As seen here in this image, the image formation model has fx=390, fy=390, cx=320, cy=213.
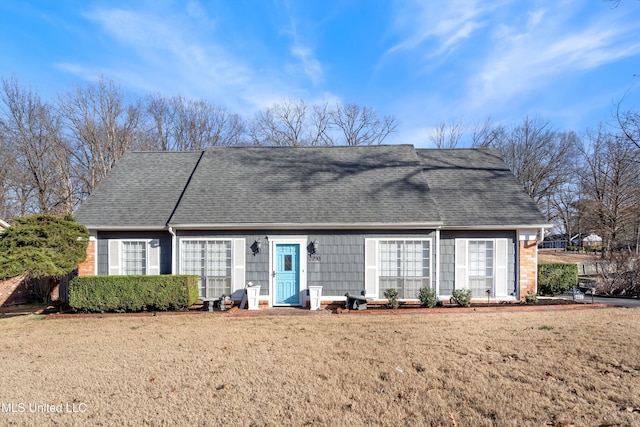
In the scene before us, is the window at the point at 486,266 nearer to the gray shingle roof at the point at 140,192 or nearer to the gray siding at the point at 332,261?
the gray siding at the point at 332,261

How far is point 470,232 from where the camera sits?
461 inches

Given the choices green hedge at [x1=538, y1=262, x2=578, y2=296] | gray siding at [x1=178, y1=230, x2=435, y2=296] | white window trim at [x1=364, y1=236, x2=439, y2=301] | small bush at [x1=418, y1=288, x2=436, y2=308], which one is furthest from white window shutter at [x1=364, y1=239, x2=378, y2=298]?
green hedge at [x1=538, y1=262, x2=578, y2=296]

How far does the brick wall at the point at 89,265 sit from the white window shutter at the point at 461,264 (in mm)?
10909

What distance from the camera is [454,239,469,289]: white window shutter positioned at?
11.6 metres

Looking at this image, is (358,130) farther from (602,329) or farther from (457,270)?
(602,329)

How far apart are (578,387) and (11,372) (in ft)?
24.5

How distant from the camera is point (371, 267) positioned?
449 inches

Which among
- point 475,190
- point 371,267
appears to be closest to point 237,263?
point 371,267

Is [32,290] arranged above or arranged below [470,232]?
below

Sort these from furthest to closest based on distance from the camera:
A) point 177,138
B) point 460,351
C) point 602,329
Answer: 1. point 177,138
2. point 602,329
3. point 460,351

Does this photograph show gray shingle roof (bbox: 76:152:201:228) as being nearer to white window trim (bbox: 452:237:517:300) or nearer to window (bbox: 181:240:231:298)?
window (bbox: 181:240:231:298)

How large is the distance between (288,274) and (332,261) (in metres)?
1.36

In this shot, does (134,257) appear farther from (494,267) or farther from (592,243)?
(592,243)

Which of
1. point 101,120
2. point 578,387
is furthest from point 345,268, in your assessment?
point 101,120
